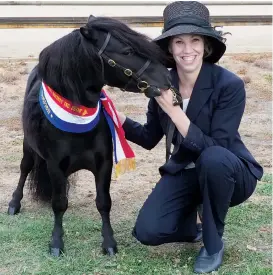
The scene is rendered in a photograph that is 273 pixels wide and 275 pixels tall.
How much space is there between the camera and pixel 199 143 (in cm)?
310

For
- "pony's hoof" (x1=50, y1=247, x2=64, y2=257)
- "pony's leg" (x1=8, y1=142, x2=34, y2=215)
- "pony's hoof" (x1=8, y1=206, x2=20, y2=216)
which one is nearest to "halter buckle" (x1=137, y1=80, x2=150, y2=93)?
"pony's hoof" (x1=50, y1=247, x2=64, y2=257)

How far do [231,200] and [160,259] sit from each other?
0.56 m

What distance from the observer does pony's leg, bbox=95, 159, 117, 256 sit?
11.5 ft

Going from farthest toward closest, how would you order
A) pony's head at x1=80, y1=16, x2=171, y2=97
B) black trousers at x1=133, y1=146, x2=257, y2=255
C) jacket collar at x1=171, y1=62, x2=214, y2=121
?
jacket collar at x1=171, y1=62, x2=214, y2=121, black trousers at x1=133, y1=146, x2=257, y2=255, pony's head at x1=80, y1=16, x2=171, y2=97

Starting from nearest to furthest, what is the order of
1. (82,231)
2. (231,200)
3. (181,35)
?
(181,35)
(231,200)
(82,231)

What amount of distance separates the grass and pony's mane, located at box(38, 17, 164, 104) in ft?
3.22

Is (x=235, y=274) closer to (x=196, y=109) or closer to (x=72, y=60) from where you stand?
(x=196, y=109)

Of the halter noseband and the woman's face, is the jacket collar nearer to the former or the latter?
the woman's face

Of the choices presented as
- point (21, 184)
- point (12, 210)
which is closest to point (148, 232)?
point (12, 210)

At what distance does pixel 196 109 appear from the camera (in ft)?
10.5

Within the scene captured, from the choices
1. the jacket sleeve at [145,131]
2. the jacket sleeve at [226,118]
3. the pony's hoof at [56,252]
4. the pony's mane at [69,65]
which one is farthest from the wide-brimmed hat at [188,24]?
the pony's hoof at [56,252]

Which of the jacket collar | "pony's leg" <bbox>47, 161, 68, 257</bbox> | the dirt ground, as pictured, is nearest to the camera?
the jacket collar

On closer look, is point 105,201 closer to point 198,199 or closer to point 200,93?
point 198,199

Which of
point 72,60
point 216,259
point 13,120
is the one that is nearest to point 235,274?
point 216,259
